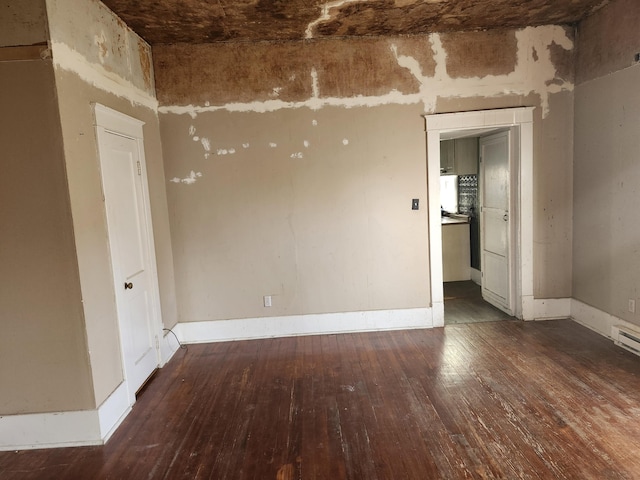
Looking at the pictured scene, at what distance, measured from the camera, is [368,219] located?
13.5ft

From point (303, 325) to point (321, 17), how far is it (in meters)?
2.96

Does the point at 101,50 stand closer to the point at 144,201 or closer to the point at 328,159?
the point at 144,201

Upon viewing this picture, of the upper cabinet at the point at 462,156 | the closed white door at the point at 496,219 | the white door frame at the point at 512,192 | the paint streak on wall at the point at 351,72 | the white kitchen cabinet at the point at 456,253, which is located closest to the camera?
the paint streak on wall at the point at 351,72

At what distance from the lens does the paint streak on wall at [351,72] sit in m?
3.88

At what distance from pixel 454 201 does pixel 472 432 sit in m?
4.94

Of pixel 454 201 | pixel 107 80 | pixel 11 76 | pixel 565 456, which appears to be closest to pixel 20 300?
pixel 11 76

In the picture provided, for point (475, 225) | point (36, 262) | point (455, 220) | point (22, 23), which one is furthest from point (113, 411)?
point (475, 225)

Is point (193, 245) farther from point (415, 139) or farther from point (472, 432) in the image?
point (472, 432)

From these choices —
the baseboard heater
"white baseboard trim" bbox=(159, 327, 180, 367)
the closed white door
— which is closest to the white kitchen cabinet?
the closed white door

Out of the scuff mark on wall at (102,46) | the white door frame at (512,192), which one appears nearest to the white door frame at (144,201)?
the scuff mark on wall at (102,46)

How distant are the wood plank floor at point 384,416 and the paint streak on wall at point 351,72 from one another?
2.49 m

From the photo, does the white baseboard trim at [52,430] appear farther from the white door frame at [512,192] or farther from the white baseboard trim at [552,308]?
the white baseboard trim at [552,308]

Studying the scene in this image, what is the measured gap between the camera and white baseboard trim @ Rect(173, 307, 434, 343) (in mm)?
4156

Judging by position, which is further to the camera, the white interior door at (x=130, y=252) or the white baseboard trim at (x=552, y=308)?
the white baseboard trim at (x=552, y=308)
